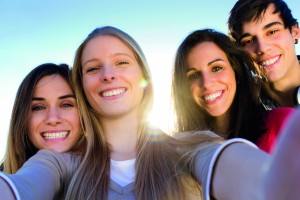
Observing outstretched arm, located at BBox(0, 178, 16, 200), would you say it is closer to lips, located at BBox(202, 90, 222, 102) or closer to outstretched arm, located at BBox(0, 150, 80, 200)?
outstretched arm, located at BBox(0, 150, 80, 200)

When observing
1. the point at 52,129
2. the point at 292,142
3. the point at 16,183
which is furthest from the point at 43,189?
the point at 292,142

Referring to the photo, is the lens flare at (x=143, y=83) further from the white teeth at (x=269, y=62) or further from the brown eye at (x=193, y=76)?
the white teeth at (x=269, y=62)

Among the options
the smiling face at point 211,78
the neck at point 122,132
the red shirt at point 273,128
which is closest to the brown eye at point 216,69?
the smiling face at point 211,78

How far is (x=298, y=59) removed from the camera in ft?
12.7

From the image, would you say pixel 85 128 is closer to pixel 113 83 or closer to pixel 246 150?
pixel 113 83

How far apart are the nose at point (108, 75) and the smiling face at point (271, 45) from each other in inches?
65.1

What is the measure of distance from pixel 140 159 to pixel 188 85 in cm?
122

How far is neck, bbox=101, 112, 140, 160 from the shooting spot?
260 cm

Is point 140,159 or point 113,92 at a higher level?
point 113,92

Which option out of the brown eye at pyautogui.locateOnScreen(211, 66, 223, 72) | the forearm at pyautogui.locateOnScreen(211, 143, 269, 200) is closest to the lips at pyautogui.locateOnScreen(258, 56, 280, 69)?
the brown eye at pyautogui.locateOnScreen(211, 66, 223, 72)

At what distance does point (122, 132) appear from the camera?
8.74 ft

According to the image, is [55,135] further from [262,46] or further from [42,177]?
[262,46]

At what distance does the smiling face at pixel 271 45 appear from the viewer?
11.3ft

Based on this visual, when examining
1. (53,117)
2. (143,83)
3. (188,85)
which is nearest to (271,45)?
(188,85)
